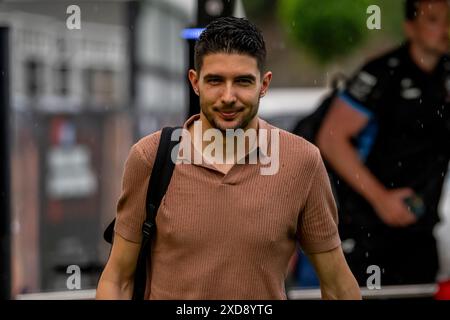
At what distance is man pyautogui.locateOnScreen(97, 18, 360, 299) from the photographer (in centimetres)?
249

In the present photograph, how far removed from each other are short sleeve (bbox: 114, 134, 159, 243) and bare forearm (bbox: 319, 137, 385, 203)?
2441 mm

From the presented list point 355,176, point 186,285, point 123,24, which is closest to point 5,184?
point 123,24

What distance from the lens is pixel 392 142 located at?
4.95 meters

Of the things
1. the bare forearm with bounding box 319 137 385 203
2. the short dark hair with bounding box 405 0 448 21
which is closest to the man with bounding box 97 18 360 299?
the bare forearm with bounding box 319 137 385 203

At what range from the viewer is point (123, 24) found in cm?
574

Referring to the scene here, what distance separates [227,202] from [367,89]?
2.67 m

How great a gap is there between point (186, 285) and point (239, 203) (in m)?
0.28

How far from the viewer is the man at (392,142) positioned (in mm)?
4941

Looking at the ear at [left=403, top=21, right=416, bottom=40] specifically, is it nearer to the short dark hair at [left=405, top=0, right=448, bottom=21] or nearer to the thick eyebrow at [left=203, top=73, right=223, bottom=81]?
the short dark hair at [left=405, top=0, right=448, bottom=21]

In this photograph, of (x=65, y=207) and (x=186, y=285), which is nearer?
(x=186, y=285)

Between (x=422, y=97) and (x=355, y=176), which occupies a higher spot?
(x=422, y=97)

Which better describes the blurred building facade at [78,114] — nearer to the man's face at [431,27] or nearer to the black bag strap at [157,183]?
the man's face at [431,27]
